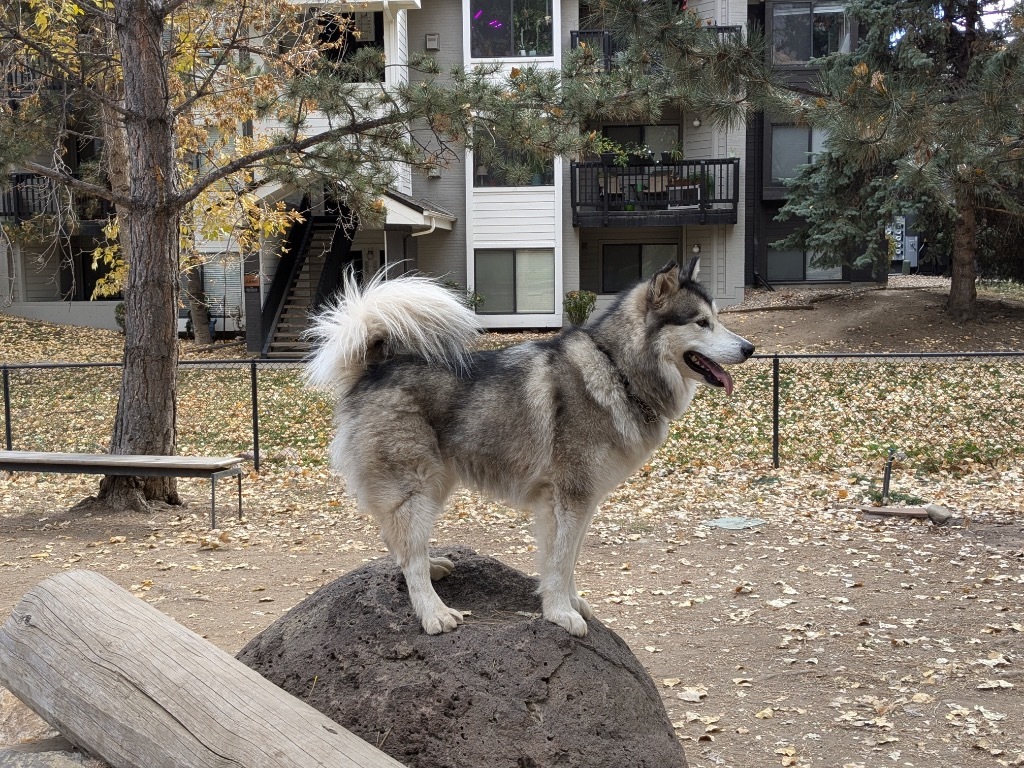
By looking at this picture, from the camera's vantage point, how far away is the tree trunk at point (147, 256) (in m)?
9.86

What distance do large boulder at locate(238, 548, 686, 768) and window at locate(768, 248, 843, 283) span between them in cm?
2807

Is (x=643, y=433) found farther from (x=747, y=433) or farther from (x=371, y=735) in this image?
(x=747, y=433)

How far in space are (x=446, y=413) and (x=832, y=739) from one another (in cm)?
286

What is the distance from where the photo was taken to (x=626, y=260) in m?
28.2

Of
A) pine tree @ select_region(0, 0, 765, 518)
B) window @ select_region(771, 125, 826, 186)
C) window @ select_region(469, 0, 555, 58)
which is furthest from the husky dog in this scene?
window @ select_region(771, 125, 826, 186)

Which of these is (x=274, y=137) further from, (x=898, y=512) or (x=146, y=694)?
(x=146, y=694)

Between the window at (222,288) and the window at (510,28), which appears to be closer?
the window at (510,28)

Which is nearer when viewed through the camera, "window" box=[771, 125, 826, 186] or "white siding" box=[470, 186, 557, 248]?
"white siding" box=[470, 186, 557, 248]

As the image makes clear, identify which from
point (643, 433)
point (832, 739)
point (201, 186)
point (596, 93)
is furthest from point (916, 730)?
point (201, 186)

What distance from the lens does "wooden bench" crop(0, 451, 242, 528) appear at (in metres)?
9.35

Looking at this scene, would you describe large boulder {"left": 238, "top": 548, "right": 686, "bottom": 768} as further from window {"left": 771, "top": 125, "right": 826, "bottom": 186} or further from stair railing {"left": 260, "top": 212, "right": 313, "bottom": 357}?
window {"left": 771, "top": 125, "right": 826, "bottom": 186}

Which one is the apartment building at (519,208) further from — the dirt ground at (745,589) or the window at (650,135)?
the dirt ground at (745,589)

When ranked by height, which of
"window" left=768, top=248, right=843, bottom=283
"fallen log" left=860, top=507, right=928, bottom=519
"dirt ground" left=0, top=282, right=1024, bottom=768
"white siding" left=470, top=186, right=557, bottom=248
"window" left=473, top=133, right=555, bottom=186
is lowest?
"dirt ground" left=0, top=282, right=1024, bottom=768

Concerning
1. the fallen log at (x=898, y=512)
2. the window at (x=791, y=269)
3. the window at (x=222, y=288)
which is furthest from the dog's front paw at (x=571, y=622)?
the window at (x=791, y=269)
